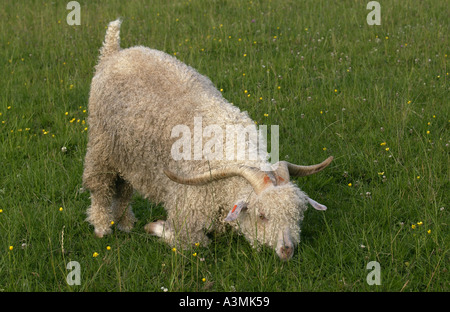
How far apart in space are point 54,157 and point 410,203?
3.54 m

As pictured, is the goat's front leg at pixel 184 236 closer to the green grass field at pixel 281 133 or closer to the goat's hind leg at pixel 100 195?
the green grass field at pixel 281 133

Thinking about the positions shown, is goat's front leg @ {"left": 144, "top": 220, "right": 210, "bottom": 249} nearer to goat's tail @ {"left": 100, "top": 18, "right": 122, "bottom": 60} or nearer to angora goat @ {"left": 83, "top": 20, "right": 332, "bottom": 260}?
angora goat @ {"left": 83, "top": 20, "right": 332, "bottom": 260}

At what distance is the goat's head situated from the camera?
3814 millimetres

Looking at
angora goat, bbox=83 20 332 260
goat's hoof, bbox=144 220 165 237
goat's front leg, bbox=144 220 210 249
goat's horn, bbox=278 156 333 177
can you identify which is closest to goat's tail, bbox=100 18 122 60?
angora goat, bbox=83 20 332 260

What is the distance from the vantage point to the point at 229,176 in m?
4.00

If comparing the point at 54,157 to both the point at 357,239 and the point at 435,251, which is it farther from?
the point at 435,251

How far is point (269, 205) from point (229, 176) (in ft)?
1.31

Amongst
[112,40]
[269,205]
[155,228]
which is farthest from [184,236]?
[112,40]

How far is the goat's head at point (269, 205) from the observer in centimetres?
381

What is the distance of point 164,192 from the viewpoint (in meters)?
4.56

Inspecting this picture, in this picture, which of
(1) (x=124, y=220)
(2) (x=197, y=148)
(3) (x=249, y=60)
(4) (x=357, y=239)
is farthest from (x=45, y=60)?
(4) (x=357, y=239)

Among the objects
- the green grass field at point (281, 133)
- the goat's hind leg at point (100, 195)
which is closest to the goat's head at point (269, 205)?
the green grass field at point (281, 133)

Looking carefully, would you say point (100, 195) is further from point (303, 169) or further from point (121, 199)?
point (303, 169)

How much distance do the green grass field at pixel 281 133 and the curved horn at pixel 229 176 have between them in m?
0.54
